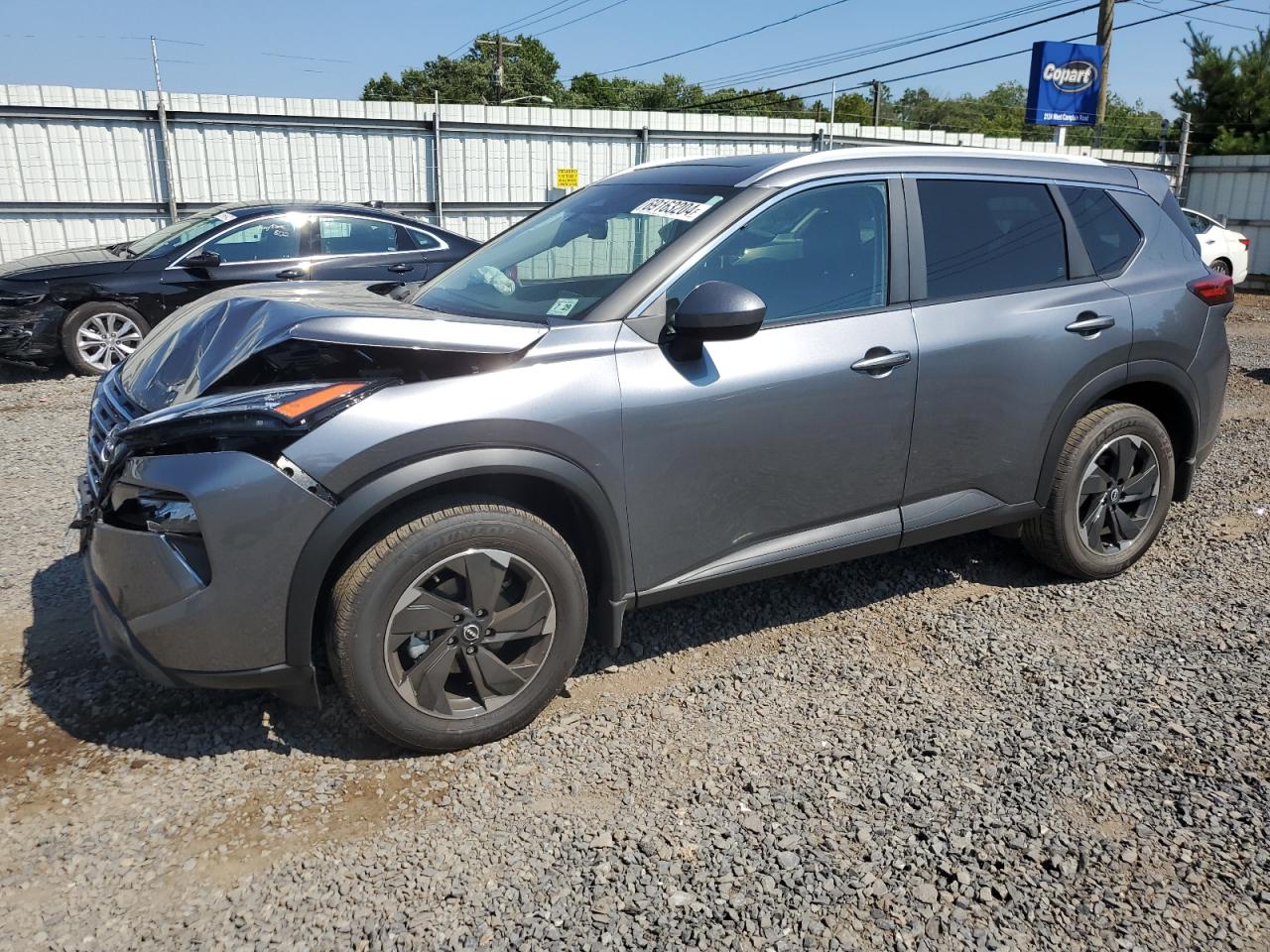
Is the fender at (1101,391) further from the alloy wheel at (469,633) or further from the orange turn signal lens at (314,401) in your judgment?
the orange turn signal lens at (314,401)

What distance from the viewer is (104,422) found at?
10.6 ft

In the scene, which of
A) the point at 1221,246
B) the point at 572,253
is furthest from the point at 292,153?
the point at 1221,246

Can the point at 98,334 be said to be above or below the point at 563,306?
below

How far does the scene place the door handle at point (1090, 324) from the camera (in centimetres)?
398

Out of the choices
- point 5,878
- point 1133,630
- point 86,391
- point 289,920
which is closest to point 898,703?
point 1133,630

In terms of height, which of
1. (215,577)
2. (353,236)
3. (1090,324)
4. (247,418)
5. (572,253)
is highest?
(353,236)

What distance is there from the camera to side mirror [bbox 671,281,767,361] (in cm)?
305

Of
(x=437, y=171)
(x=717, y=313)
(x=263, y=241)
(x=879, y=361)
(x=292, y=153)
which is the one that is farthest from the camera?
(x=437, y=171)

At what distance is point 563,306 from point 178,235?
7.35 m

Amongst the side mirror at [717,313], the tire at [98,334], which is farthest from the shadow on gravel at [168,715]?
the tire at [98,334]

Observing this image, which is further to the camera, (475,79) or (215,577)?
(475,79)

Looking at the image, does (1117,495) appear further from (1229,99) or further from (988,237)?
(1229,99)

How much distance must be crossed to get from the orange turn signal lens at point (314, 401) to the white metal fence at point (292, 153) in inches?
457

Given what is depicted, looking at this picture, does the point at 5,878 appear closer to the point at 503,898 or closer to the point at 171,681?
the point at 171,681
